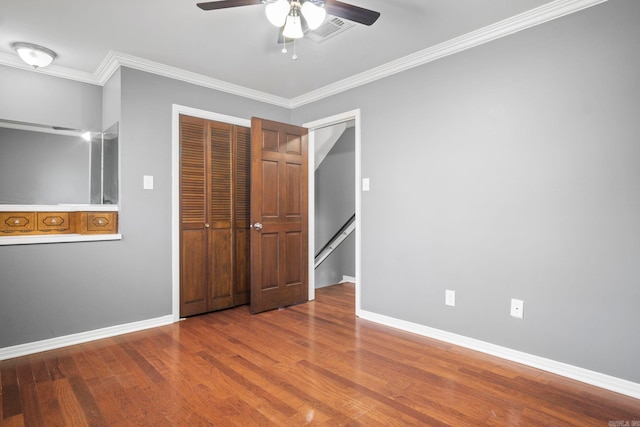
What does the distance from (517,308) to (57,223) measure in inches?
146

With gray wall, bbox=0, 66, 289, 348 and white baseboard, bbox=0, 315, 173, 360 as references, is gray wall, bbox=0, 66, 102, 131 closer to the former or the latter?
gray wall, bbox=0, 66, 289, 348

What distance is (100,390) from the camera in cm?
206

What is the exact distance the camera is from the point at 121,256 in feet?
9.94

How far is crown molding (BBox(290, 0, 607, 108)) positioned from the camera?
2.25 metres

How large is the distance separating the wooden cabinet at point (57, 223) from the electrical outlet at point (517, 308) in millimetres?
3308

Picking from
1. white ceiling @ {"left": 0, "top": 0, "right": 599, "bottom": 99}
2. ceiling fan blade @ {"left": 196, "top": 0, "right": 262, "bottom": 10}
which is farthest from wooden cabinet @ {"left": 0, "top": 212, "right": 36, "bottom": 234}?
ceiling fan blade @ {"left": 196, "top": 0, "right": 262, "bottom": 10}

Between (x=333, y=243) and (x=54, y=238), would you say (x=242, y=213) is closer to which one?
(x=54, y=238)

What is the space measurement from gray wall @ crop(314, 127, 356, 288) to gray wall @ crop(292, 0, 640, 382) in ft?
6.47

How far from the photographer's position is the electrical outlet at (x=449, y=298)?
2.81 meters

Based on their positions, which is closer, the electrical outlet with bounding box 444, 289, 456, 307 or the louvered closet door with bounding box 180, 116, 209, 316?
the electrical outlet with bounding box 444, 289, 456, 307

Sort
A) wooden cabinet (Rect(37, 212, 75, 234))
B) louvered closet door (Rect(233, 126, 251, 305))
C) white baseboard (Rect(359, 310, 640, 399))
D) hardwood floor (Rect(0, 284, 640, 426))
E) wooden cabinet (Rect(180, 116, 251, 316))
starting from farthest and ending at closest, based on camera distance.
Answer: louvered closet door (Rect(233, 126, 251, 305)), wooden cabinet (Rect(180, 116, 251, 316)), wooden cabinet (Rect(37, 212, 75, 234)), white baseboard (Rect(359, 310, 640, 399)), hardwood floor (Rect(0, 284, 640, 426))

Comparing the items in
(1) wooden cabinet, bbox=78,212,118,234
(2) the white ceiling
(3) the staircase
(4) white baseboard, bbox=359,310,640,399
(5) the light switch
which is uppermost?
(2) the white ceiling

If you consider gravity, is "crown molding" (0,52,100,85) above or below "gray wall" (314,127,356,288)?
above

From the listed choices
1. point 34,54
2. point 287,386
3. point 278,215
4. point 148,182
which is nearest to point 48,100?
point 34,54
